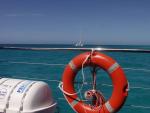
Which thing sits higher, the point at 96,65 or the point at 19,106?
the point at 96,65

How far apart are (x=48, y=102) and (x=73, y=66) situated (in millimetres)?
448

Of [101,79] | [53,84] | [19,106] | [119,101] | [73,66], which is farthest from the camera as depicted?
[101,79]

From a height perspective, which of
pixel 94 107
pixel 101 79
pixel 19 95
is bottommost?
pixel 101 79

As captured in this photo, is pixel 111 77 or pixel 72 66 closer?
pixel 111 77

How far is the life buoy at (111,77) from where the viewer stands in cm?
210

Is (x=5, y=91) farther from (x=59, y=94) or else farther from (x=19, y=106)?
(x=59, y=94)

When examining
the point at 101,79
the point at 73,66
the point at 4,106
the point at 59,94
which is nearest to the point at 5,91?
the point at 4,106

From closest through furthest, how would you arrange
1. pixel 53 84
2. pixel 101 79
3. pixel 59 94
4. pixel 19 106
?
pixel 19 106, pixel 59 94, pixel 53 84, pixel 101 79

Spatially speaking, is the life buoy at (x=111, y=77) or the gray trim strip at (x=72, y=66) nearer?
the life buoy at (x=111, y=77)

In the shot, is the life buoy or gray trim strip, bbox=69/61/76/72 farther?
gray trim strip, bbox=69/61/76/72

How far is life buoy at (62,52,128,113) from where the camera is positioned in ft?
6.90

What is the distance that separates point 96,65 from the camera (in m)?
2.21

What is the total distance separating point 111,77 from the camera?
216cm

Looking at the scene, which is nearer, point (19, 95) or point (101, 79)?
point (19, 95)
